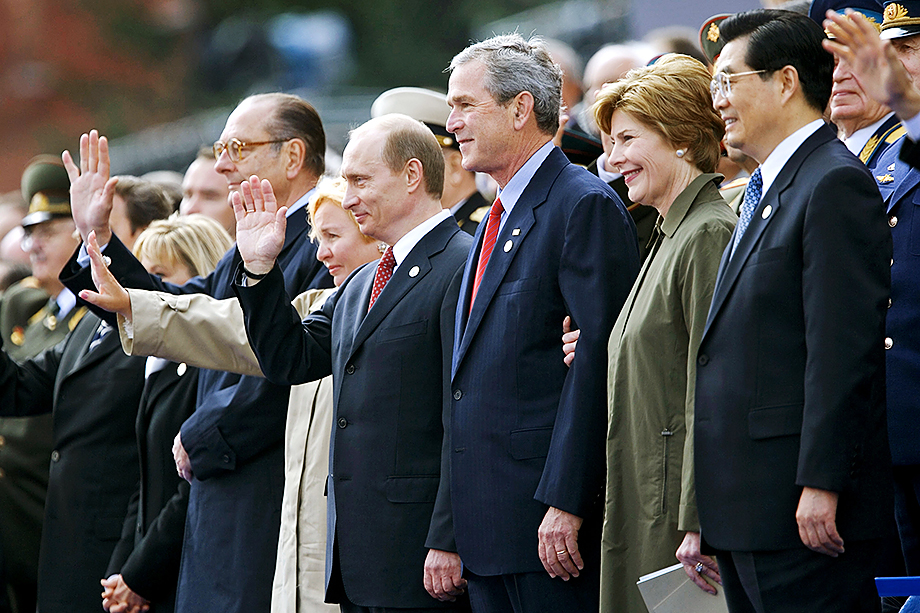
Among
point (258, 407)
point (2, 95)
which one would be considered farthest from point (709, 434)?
point (2, 95)

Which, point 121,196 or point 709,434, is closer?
point 709,434

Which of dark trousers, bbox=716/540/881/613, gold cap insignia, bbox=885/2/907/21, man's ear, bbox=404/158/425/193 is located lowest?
dark trousers, bbox=716/540/881/613

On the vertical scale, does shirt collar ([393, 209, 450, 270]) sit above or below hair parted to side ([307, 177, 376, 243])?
below

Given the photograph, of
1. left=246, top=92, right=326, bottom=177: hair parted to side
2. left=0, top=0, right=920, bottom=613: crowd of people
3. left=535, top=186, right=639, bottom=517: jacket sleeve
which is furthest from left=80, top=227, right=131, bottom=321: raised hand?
left=535, top=186, right=639, bottom=517: jacket sleeve

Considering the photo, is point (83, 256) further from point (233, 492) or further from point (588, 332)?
point (588, 332)

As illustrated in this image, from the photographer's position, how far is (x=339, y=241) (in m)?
4.43

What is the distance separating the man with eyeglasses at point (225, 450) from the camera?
14.7 ft

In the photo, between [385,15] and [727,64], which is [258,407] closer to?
[727,64]

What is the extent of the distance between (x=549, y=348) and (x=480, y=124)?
2.29ft

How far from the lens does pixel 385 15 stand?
58.8ft

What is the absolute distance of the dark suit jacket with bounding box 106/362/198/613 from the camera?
485 cm

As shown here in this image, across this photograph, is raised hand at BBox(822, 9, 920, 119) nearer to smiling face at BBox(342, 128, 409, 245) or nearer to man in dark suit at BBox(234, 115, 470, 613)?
man in dark suit at BBox(234, 115, 470, 613)

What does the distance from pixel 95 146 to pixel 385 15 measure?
44.8 feet

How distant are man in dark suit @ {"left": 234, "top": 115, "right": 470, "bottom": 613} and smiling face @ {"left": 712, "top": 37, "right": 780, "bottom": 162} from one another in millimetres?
1006
